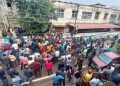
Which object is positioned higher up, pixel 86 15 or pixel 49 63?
pixel 86 15

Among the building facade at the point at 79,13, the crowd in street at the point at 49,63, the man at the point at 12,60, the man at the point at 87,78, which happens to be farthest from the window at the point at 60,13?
the man at the point at 87,78

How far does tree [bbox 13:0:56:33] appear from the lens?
20.4 meters

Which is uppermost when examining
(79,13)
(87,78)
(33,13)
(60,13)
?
(33,13)

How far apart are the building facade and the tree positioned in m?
3.30

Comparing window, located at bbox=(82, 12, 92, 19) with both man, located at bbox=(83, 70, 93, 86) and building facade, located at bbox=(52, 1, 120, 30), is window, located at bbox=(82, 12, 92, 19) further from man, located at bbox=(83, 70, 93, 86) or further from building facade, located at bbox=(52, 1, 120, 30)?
man, located at bbox=(83, 70, 93, 86)

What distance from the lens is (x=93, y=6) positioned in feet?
90.9


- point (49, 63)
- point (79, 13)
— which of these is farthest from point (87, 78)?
point (79, 13)

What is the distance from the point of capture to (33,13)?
20.8 m

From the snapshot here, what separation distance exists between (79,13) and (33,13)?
889cm

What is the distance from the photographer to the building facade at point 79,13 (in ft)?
82.3

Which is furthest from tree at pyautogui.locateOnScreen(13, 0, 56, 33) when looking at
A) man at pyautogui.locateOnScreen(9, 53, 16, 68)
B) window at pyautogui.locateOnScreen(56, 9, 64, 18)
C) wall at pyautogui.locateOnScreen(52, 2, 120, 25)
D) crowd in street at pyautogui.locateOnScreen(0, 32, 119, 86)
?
man at pyautogui.locateOnScreen(9, 53, 16, 68)

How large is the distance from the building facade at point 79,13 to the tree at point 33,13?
330 cm

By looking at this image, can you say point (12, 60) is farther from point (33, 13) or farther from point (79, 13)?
point (79, 13)

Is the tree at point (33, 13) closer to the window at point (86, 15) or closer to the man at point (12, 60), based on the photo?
the window at point (86, 15)
